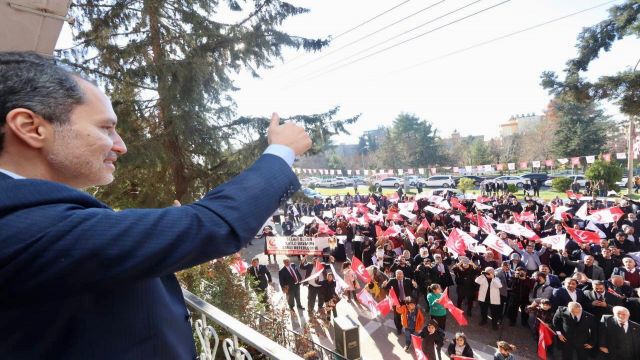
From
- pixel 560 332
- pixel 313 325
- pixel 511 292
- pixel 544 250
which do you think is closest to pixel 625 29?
pixel 544 250

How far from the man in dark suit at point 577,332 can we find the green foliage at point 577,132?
4106 cm

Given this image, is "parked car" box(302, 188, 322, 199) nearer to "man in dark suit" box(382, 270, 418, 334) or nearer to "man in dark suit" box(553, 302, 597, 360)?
"man in dark suit" box(382, 270, 418, 334)

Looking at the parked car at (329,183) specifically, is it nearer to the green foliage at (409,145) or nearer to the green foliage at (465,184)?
→ the green foliage at (409,145)

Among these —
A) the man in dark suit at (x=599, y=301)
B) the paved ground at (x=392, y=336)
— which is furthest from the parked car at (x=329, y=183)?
the man in dark suit at (x=599, y=301)

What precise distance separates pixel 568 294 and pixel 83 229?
31.9ft

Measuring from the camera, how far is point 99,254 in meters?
0.76

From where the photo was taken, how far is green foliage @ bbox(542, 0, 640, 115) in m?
14.3

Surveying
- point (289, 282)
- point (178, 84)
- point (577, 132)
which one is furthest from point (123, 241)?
point (577, 132)

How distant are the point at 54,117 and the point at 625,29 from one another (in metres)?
19.3

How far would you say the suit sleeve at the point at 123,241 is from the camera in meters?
0.74

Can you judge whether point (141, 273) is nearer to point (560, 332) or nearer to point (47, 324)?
point (47, 324)

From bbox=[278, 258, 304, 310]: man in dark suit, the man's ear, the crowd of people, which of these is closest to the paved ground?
the crowd of people

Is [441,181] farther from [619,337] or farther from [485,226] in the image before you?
[619,337]

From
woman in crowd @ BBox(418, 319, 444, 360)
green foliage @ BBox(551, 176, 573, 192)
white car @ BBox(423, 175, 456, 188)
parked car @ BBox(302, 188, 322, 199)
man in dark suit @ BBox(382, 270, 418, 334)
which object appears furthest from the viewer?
white car @ BBox(423, 175, 456, 188)
